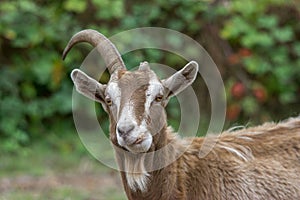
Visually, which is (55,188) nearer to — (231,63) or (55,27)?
(55,27)

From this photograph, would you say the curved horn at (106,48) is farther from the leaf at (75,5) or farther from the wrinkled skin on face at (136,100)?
the leaf at (75,5)

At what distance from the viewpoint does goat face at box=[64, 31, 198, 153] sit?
18.1ft

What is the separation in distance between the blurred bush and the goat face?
586 cm

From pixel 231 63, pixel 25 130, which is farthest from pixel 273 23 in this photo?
pixel 25 130

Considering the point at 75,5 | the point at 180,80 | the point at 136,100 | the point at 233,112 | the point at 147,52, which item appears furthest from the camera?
the point at 233,112

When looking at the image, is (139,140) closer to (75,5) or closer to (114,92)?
(114,92)

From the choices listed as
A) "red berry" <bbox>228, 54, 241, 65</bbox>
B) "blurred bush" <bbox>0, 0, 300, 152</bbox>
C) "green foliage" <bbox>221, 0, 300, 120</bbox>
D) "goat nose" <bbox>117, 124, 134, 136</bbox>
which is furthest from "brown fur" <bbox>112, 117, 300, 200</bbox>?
"red berry" <bbox>228, 54, 241, 65</bbox>

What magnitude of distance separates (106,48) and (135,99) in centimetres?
81

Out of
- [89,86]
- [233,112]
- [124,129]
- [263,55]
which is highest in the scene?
[124,129]

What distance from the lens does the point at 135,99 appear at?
5684 millimetres

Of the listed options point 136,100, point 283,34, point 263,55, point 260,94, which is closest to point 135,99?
point 136,100

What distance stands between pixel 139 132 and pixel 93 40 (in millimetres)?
1276

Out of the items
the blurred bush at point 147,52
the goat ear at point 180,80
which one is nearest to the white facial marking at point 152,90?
the goat ear at point 180,80

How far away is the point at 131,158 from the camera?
228 inches
